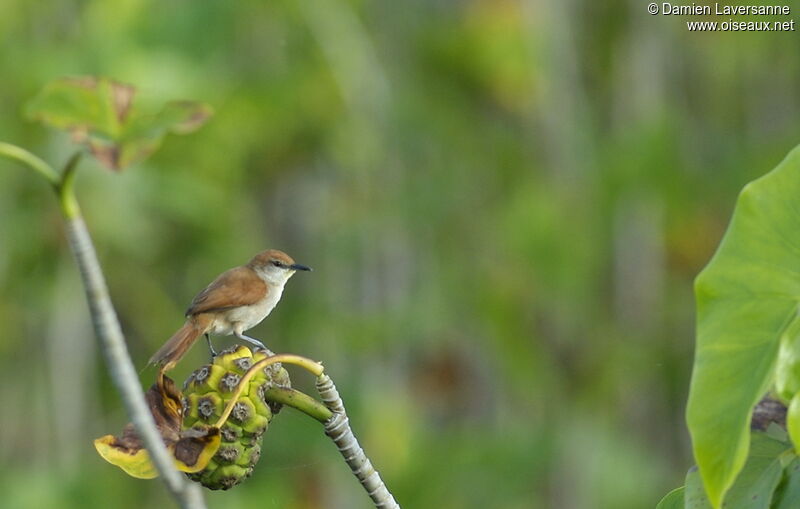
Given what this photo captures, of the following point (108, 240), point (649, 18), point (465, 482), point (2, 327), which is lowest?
point (465, 482)

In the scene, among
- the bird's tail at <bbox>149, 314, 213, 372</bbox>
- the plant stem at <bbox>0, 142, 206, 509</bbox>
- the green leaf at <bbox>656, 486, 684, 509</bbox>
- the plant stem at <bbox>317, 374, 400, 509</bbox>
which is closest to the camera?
the plant stem at <bbox>0, 142, 206, 509</bbox>

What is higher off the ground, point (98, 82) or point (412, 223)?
point (98, 82)

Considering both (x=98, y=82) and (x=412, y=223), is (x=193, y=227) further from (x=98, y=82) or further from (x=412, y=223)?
(x=98, y=82)

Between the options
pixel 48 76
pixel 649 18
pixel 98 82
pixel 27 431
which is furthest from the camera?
pixel 27 431

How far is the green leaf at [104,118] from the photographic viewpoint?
1.10 metres

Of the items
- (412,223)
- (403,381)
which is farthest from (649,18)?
(403,381)

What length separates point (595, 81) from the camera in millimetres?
7770

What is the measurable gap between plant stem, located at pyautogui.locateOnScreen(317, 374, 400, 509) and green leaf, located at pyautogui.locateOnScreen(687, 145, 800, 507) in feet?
0.93

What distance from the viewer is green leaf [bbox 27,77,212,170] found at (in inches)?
43.3

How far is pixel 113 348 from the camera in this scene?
0.87m

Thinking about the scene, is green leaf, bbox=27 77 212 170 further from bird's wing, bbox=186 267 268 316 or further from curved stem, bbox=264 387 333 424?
bird's wing, bbox=186 267 268 316

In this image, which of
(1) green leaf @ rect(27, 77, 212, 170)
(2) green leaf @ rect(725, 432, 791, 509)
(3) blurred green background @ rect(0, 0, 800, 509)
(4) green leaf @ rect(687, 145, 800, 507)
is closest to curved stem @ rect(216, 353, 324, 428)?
(1) green leaf @ rect(27, 77, 212, 170)

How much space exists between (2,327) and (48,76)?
60.1 inches

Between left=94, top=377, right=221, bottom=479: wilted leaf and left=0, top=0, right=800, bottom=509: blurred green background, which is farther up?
left=94, top=377, right=221, bottom=479: wilted leaf
